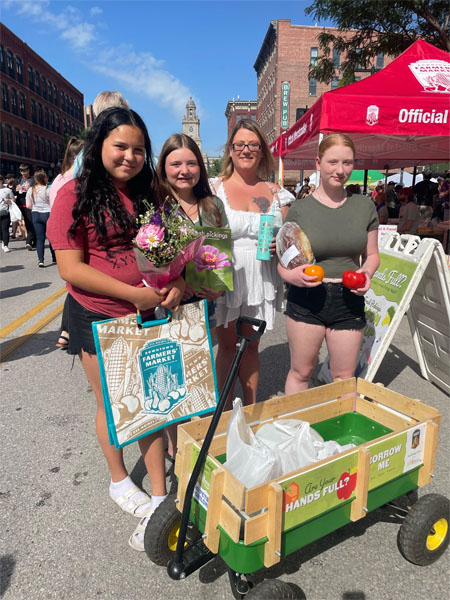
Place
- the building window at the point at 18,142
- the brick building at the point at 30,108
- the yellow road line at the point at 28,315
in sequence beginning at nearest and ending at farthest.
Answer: the yellow road line at the point at 28,315
the brick building at the point at 30,108
the building window at the point at 18,142

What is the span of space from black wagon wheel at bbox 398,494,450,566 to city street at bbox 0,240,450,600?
0.08 metres

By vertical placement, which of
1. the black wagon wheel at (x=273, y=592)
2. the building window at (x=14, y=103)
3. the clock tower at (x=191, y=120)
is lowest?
the black wagon wheel at (x=273, y=592)

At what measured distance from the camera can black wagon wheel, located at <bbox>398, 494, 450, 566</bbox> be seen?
1.91 meters

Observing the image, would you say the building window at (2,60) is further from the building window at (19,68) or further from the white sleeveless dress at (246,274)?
the white sleeveless dress at (246,274)

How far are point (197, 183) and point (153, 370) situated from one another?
1.13 meters

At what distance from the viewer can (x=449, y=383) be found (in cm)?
368

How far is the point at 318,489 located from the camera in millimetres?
1657

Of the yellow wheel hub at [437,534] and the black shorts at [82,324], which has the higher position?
the black shorts at [82,324]

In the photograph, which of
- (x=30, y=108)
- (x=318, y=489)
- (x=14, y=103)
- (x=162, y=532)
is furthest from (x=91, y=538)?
(x=30, y=108)

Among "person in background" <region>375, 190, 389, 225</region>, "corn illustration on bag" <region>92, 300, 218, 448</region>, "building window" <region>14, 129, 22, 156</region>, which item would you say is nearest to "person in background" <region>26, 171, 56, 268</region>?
"corn illustration on bag" <region>92, 300, 218, 448</region>

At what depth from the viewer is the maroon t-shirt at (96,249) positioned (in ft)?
5.98

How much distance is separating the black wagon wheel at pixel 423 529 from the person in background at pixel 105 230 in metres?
1.28

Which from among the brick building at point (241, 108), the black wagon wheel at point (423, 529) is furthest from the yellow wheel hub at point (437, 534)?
the brick building at point (241, 108)

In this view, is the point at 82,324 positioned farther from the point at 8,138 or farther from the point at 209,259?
the point at 8,138
